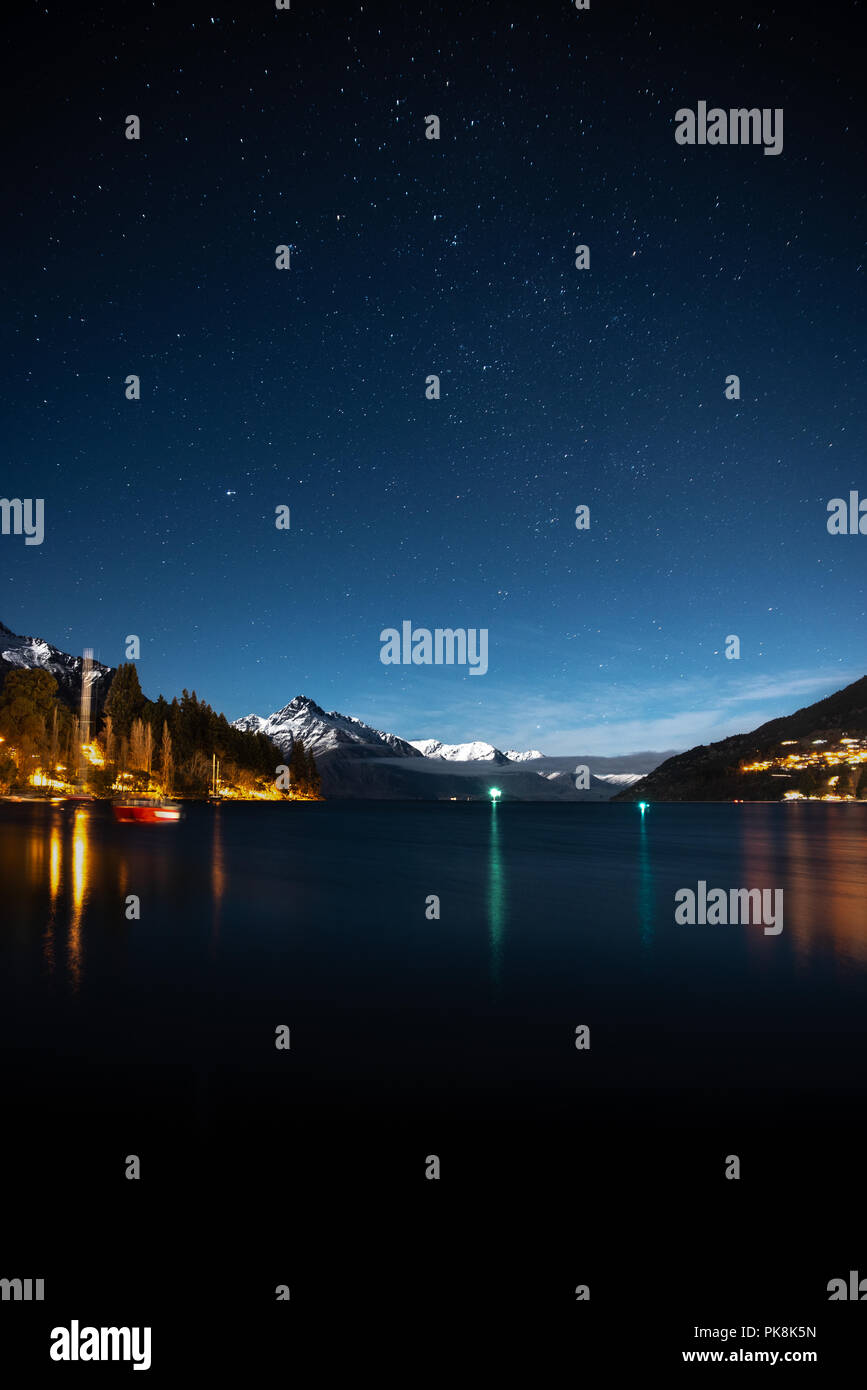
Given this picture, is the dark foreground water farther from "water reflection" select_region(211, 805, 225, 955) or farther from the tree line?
the tree line

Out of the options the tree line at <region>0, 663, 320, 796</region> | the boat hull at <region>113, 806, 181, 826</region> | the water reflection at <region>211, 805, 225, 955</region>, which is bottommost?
the boat hull at <region>113, 806, 181, 826</region>

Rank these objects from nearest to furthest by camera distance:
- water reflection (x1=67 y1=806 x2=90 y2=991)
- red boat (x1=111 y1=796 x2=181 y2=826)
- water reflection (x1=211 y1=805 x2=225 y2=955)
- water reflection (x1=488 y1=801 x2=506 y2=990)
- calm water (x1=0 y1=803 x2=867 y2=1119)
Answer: calm water (x1=0 y1=803 x2=867 y2=1119)
water reflection (x1=67 y1=806 x2=90 y2=991)
water reflection (x1=488 y1=801 x2=506 y2=990)
water reflection (x1=211 y1=805 x2=225 y2=955)
red boat (x1=111 y1=796 x2=181 y2=826)

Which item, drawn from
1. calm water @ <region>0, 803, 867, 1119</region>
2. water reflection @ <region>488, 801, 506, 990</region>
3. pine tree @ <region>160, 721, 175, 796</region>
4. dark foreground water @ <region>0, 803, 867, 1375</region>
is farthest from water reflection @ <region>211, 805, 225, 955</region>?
pine tree @ <region>160, 721, 175, 796</region>

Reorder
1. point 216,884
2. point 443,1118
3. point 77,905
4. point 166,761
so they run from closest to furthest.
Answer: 1. point 443,1118
2. point 77,905
3. point 216,884
4. point 166,761

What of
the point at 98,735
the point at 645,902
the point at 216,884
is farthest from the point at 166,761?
the point at 645,902

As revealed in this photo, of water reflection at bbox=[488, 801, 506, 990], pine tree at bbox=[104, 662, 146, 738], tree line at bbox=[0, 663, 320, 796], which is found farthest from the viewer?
pine tree at bbox=[104, 662, 146, 738]

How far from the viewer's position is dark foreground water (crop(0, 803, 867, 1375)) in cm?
714

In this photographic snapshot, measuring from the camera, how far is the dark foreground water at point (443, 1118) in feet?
23.4

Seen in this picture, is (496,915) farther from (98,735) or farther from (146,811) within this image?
(98,735)

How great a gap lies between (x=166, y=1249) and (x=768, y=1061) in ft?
33.9

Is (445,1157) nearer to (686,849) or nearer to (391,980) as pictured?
(391,980)

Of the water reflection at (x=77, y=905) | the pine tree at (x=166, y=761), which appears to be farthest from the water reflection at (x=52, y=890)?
the pine tree at (x=166, y=761)

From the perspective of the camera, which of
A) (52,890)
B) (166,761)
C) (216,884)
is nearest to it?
(52,890)

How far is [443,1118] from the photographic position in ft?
33.2
